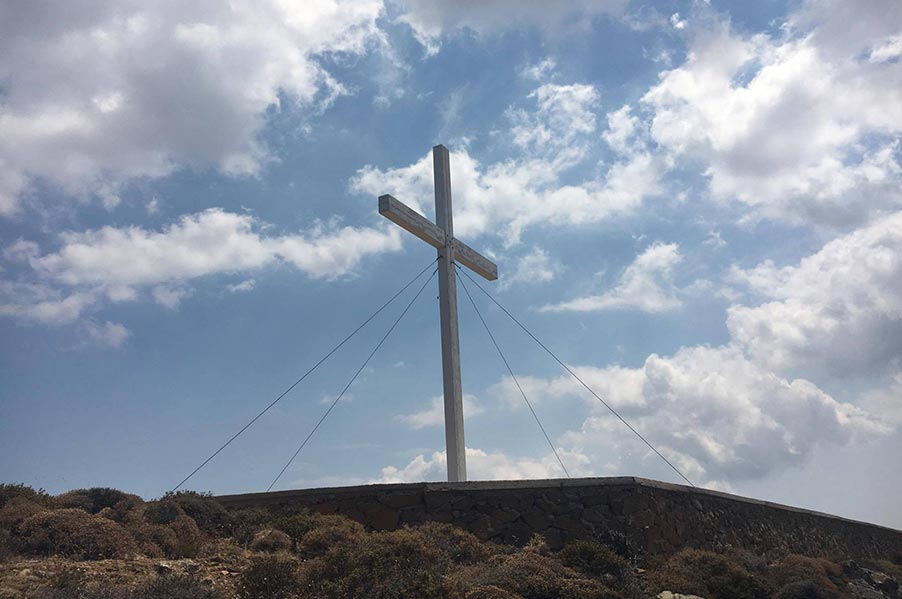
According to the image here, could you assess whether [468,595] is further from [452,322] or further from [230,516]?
[452,322]

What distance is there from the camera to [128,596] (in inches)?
303

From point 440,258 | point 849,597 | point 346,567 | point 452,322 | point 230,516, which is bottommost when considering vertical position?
point 849,597

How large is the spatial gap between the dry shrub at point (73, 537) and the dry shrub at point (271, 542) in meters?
1.63

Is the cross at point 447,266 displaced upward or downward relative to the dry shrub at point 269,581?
upward

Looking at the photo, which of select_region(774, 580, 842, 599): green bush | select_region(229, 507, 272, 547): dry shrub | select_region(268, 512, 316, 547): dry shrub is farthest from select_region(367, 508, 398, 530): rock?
select_region(774, 580, 842, 599): green bush

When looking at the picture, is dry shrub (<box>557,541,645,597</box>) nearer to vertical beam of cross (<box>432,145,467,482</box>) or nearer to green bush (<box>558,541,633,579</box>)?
green bush (<box>558,541,633,579</box>)

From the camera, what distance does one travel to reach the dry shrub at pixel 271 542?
10.9 metres

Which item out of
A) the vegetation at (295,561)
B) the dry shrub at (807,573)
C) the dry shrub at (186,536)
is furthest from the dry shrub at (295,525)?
the dry shrub at (807,573)

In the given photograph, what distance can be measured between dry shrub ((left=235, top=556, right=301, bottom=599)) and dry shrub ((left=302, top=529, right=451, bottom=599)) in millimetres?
186

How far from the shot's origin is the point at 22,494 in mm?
12180

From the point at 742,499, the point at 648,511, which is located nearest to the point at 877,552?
the point at 742,499

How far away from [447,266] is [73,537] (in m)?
8.53

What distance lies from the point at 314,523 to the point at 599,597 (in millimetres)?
4636

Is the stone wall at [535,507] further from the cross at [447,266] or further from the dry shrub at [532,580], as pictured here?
the cross at [447,266]
